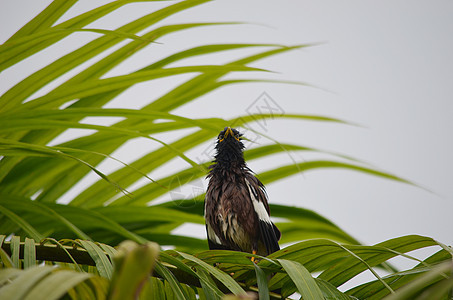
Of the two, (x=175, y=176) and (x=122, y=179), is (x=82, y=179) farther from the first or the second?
(x=175, y=176)

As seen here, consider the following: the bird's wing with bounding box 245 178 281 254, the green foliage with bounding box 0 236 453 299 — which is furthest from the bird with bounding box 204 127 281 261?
the green foliage with bounding box 0 236 453 299

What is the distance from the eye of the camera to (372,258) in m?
1.15

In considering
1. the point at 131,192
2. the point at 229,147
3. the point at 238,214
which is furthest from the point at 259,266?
the point at 229,147

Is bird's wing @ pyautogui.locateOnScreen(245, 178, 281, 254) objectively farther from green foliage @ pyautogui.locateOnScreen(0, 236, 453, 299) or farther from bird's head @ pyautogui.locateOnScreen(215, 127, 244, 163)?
green foliage @ pyautogui.locateOnScreen(0, 236, 453, 299)

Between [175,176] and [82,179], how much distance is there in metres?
0.40

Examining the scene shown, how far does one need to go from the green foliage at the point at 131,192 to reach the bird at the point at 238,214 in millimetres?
94

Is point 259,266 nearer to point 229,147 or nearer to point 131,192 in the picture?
point 131,192

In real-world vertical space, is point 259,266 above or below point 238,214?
below

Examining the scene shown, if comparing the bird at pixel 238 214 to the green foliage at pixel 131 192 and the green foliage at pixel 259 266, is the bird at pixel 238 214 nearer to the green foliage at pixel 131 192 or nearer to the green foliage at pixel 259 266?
the green foliage at pixel 131 192

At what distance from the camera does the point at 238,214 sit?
2.18 m

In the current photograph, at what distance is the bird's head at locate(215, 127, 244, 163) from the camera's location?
2350mm

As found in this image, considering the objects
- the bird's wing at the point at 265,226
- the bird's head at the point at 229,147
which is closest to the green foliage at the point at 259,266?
the bird's wing at the point at 265,226

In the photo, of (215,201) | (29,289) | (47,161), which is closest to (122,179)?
(47,161)

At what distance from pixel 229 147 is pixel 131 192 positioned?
0.71 meters
